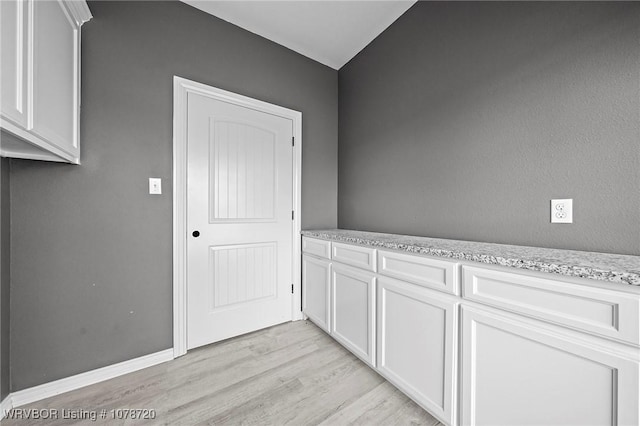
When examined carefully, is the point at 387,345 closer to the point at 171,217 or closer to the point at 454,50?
the point at 171,217

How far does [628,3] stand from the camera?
39.4 inches

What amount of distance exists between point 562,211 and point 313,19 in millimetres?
2198

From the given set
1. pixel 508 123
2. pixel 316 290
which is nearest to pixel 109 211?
pixel 316 290

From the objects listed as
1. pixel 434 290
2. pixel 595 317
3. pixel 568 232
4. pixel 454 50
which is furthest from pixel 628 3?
pixel 434 290

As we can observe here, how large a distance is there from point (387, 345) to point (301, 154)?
1766 millimetres

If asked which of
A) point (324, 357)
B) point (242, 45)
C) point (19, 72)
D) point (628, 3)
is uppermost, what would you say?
point (242, 45)

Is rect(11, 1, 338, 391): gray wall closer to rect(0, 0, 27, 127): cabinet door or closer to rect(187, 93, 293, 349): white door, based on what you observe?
rect(187, 93, 293, 349): white door

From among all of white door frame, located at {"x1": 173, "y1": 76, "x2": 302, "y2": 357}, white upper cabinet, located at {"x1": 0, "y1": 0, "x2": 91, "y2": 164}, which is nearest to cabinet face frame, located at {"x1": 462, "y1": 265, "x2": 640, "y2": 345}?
white door frame, located at {"x1": 173, "y1": 76, "x2": 302, "y2": 357}

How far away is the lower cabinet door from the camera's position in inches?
44.0

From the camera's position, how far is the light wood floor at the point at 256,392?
1271 millimetres

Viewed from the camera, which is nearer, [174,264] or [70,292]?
[70,292]

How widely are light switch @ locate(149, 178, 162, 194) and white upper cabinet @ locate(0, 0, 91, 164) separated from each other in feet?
1.26

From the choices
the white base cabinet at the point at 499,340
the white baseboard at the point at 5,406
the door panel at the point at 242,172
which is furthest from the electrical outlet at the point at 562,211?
the white baseboard at the point at 5,406

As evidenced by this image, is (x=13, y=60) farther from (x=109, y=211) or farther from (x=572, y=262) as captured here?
(x=572, y=262)
